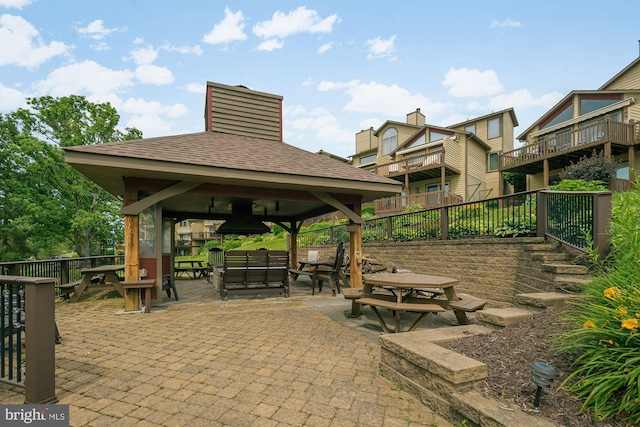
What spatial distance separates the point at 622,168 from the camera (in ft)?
51.5

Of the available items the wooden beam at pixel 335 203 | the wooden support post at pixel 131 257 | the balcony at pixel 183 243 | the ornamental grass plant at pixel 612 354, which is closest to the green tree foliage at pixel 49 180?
the wooden support post at pixel 131 257

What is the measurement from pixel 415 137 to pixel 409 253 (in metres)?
18.3

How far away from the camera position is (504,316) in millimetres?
3479

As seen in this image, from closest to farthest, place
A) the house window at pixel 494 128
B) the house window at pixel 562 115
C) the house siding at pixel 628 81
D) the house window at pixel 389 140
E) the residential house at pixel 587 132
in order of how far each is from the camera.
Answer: the residential house at pixel 587 132 → the house siding at pixel 628 81 → the house window at pixel 562 115 → the house window at pixel 494 128 → the house window at pixel 389 140

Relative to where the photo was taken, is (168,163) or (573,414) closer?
(573,414)

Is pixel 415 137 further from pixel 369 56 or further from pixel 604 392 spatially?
pixel 604 392

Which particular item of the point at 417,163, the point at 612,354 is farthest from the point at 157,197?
the point at 417,163

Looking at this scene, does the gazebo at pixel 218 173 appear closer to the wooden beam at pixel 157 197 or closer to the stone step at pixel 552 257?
the wooden beam at pixel 157 197

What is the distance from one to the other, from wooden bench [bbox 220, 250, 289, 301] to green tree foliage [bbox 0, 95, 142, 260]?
698 inches

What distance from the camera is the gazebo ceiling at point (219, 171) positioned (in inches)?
221

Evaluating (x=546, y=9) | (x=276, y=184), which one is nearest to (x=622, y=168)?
(x=546, y=9)

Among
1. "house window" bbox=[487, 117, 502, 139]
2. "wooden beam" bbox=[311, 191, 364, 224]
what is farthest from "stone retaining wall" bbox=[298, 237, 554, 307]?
"house window" bbox=[487, 117, 502, 139]

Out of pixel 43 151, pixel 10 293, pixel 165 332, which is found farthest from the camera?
pixel 43 151

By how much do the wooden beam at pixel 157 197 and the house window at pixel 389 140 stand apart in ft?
76.5
